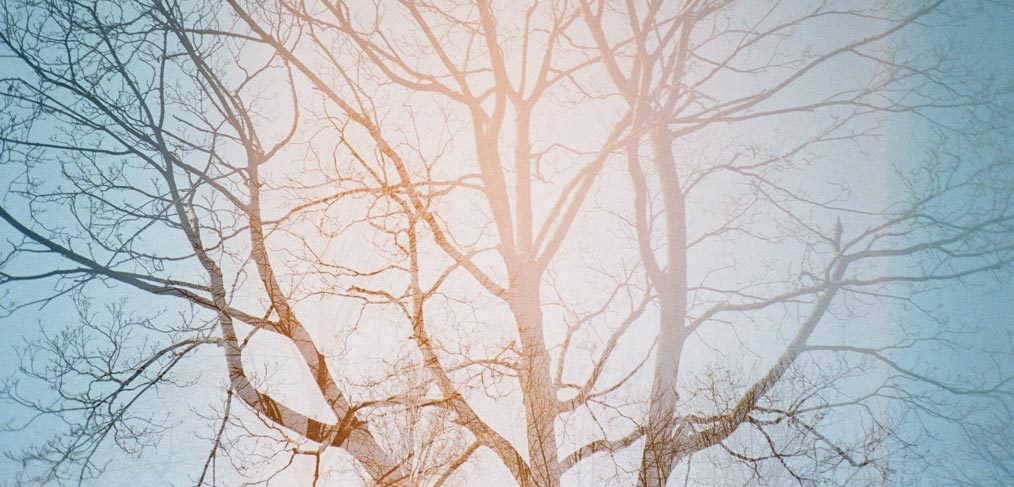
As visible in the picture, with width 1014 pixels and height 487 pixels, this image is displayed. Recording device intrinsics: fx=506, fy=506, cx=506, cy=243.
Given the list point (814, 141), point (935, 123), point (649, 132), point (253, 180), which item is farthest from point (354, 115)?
point (935, 123)

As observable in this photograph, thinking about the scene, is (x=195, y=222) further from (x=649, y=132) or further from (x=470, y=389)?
(x=649, y=132)

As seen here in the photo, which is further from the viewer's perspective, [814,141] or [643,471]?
[814,141]

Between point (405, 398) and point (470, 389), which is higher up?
point (470, 389)

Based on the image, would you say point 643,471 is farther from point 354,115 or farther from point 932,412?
point 354,115

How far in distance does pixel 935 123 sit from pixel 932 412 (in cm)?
278

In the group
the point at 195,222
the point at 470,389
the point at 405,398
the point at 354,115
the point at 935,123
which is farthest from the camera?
the point at 935,123

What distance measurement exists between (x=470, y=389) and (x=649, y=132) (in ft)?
10.4

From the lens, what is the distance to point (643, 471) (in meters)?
3.37

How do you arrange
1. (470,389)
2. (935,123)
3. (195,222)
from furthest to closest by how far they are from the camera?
(935,123) → (195,222) → (470,389)

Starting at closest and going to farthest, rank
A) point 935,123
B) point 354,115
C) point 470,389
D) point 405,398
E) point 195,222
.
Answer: point 405,398
point 470,389
point 195,222
point 354,115
point 935,123

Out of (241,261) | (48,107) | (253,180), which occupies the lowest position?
(241,261)

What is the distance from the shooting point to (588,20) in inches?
202

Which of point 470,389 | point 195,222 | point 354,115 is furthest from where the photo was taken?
point 354,115

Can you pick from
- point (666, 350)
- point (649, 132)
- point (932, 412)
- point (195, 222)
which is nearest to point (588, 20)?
point (649, 132)
